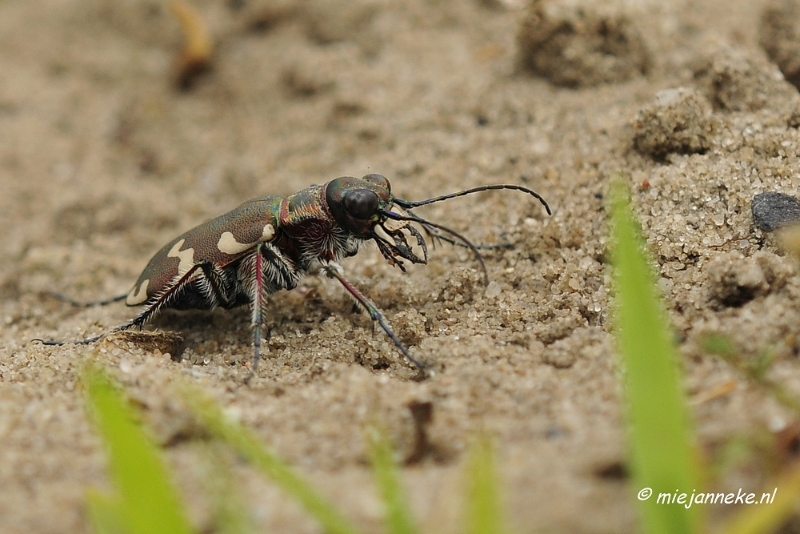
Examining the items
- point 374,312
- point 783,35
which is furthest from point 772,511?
point 783,35

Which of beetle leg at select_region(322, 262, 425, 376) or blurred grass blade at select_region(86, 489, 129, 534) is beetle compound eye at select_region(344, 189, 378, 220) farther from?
blurred grass blade at select_region(86, 489, 129, 534)

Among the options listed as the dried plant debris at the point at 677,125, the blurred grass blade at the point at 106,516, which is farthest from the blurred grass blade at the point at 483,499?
the dried plant debris at the point at 677,125

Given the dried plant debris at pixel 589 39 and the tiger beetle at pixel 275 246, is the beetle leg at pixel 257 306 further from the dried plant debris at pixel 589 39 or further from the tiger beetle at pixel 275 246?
the dried plant debris at pixel 589 39

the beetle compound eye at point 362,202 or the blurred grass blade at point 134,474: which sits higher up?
the beetle compound eye at point 362,202

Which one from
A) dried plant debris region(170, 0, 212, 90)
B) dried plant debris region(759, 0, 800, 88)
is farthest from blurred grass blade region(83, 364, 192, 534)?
dried plant debris region(170, 0, 212, 90)

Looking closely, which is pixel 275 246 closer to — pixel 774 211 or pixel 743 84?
pixel 774 211

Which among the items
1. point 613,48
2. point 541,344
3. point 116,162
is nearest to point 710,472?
point 541,344

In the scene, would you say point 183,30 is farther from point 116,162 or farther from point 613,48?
point 613,48
